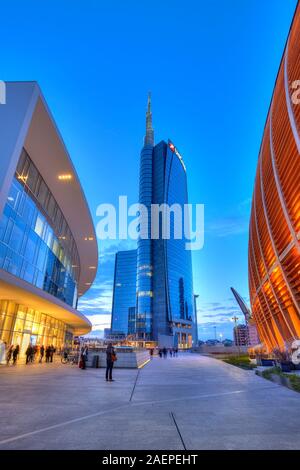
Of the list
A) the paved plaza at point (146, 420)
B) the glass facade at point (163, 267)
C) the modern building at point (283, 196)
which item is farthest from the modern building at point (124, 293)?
the paved plaza at point (146, 420)

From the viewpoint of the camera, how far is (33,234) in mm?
22484

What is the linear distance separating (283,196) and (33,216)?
62.2 feet

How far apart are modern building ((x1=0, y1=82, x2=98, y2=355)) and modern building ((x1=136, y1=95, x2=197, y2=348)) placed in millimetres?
82057

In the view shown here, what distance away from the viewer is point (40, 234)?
24094 millimetres

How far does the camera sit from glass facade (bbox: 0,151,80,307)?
18.7 m

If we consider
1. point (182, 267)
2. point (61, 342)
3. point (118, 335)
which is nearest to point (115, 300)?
point (118, 335)

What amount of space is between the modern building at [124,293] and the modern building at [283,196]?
442 ft

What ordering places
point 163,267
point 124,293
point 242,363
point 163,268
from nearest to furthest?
point 242,363 → point 163,268 → point 163,267 → point 124,293

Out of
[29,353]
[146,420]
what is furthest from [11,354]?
[146,420]

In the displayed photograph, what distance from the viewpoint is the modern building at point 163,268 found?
112500 millimetres

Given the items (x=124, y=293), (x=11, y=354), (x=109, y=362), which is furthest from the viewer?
(x=124, y=293)

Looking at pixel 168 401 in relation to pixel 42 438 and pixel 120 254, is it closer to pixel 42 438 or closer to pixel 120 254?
pixel 42 438

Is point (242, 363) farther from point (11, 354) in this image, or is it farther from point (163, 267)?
point (163, 267)

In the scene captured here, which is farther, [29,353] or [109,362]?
[29,353]
